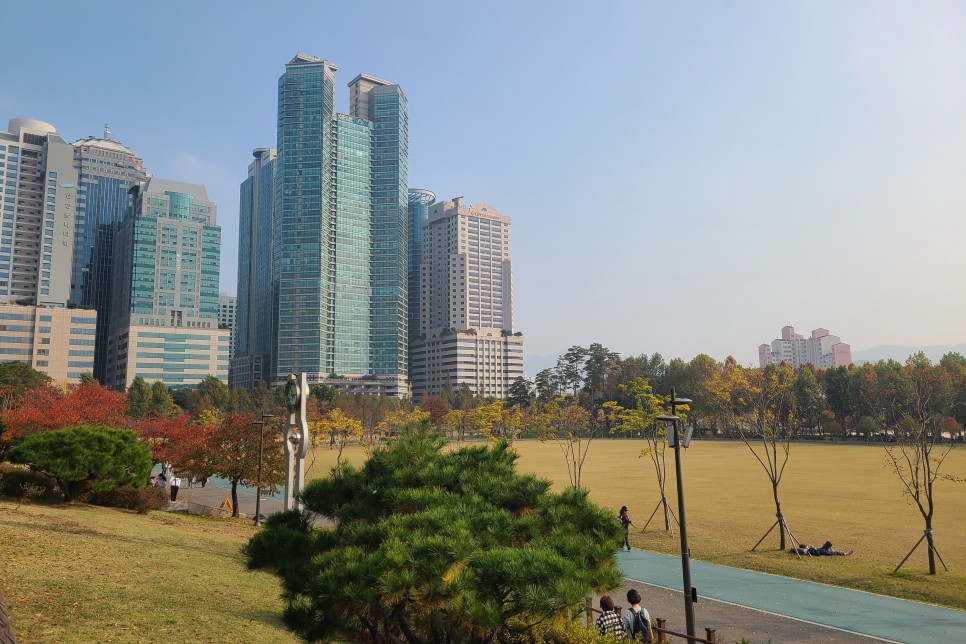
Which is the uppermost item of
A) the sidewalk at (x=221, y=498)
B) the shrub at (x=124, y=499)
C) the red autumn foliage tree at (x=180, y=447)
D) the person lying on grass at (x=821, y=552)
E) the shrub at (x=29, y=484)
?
the red autumn foliage tree at (x=180, y=447)

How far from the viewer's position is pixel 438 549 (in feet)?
23.5

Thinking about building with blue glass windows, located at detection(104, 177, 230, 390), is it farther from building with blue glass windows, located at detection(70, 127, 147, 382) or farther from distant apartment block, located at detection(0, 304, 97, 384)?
building with blue glass windows, located at detection(70, 127, 147, 382)

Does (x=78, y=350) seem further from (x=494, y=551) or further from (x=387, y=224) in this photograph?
(x=494, y=551)

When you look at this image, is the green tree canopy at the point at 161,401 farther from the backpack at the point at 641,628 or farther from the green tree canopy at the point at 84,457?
the backpack at the point at 641,628

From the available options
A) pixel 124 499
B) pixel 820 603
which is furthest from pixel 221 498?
pixel 820 603

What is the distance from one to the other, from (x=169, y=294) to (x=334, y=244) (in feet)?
144

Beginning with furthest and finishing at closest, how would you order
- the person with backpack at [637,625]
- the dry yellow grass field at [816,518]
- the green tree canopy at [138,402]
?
the green tree canopy at [138,402], the dry yellow grass field at [816,518], the person with backpack at [637,625]

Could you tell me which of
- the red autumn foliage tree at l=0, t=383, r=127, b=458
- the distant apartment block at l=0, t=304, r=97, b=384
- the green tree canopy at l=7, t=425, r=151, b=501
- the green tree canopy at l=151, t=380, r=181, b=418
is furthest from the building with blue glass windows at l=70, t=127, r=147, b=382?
the green tree canopy at l=7, t=425, r=151, b=501

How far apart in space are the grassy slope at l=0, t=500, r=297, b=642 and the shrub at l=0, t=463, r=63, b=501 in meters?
6.20

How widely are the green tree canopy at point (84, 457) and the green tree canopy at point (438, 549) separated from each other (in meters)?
20.9

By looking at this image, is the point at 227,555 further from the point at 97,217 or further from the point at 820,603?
the point at 97,217

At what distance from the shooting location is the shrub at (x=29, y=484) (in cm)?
2659

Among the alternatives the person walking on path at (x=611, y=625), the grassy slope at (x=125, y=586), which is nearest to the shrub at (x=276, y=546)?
the grassy slope at (x=125, y=586)

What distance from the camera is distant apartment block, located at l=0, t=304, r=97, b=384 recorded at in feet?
404
